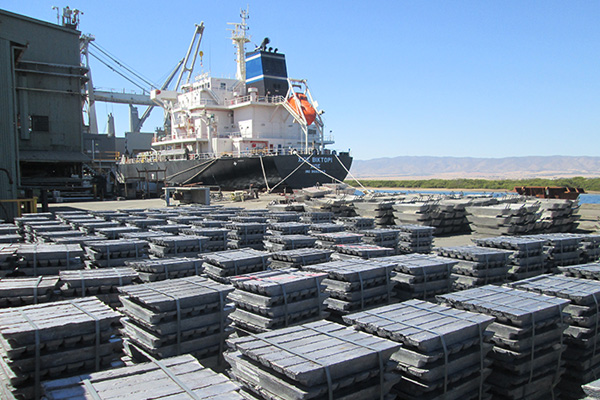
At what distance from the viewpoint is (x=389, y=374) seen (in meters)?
3.60

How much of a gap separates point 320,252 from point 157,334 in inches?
138

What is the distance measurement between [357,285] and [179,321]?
2.37 meters

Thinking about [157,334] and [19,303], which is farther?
[19,303]

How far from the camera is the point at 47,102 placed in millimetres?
24344

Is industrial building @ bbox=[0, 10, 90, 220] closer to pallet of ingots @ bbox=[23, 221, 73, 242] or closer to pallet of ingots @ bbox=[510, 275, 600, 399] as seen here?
pallet of ingots @ bbox=[23, 221, 73, 242]

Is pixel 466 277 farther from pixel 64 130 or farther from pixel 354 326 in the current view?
pixel 64 130

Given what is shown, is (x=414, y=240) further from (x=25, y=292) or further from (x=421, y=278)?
(x=25, y=292)

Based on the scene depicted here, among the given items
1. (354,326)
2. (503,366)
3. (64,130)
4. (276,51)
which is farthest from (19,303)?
(276,51)

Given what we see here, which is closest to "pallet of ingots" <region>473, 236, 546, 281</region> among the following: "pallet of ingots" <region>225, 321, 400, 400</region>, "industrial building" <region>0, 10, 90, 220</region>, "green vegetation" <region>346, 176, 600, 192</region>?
"pallet of ingots" <region>225, 321, 400, 400</region>

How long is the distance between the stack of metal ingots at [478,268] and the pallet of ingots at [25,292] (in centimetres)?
574

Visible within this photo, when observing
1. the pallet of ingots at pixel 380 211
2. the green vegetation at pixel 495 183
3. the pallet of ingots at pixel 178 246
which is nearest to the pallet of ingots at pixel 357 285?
the pallet of ingots at pixel 178 246

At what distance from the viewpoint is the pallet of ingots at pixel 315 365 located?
3.19m

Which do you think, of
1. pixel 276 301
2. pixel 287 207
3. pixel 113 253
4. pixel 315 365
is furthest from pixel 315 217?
pixel 315 365

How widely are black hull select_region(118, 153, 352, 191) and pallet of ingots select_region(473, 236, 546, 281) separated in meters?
21.0
